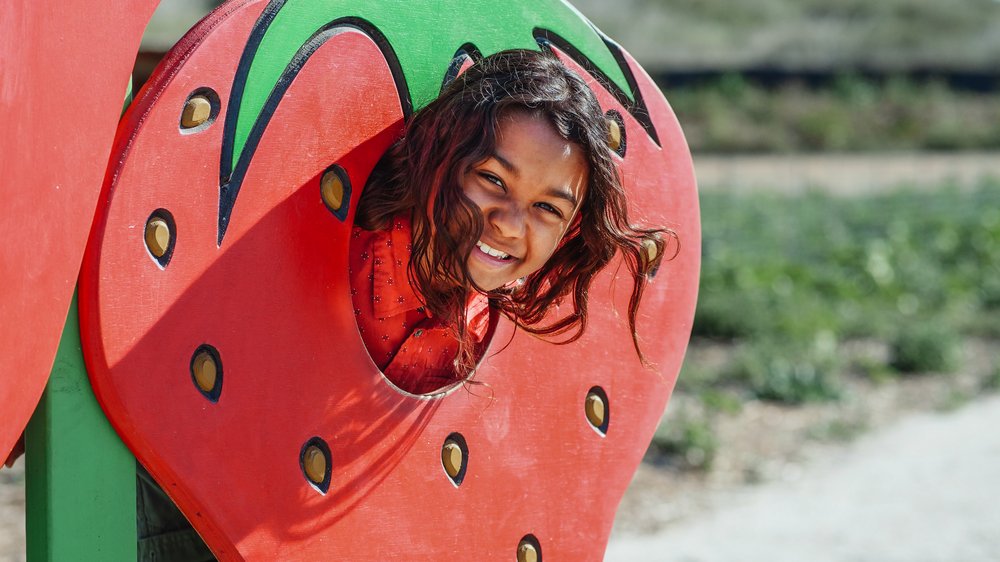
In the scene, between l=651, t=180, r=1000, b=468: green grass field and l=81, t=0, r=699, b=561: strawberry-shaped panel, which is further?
l=651, t=180, r=1000, b=468: green grass field

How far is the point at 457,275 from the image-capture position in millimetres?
1469

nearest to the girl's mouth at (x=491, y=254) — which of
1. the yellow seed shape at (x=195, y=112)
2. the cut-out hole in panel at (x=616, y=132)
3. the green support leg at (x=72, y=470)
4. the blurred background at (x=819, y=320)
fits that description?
the cut-out hole in panel at (x=616, y=132)

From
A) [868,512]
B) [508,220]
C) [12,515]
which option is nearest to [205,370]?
[508,220]

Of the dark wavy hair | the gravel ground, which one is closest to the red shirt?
the dark wavy hair

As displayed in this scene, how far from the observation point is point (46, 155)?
1110 millimetres

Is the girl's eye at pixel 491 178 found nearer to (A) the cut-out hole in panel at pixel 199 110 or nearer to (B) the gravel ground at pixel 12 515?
(A) the cut-out hole in panel at pixel 199 110

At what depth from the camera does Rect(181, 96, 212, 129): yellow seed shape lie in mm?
1251

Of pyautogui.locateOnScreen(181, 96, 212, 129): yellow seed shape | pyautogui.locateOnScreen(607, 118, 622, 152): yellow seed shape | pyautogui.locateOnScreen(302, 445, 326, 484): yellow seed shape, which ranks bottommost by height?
pyautogui.locateOnScreen(302, 445, 326, 484): yellow seed shape

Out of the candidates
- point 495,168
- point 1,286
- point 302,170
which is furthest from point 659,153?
point 1,286

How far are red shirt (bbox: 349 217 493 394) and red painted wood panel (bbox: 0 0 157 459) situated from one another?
44cm

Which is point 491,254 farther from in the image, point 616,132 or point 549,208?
point 616,132

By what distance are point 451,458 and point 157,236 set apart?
1.69ft

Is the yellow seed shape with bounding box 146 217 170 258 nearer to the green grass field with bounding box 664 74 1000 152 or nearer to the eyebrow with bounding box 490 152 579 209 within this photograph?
the eyebrow with bounding box 490 152 579 209

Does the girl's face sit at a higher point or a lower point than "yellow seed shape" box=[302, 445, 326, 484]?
higher
